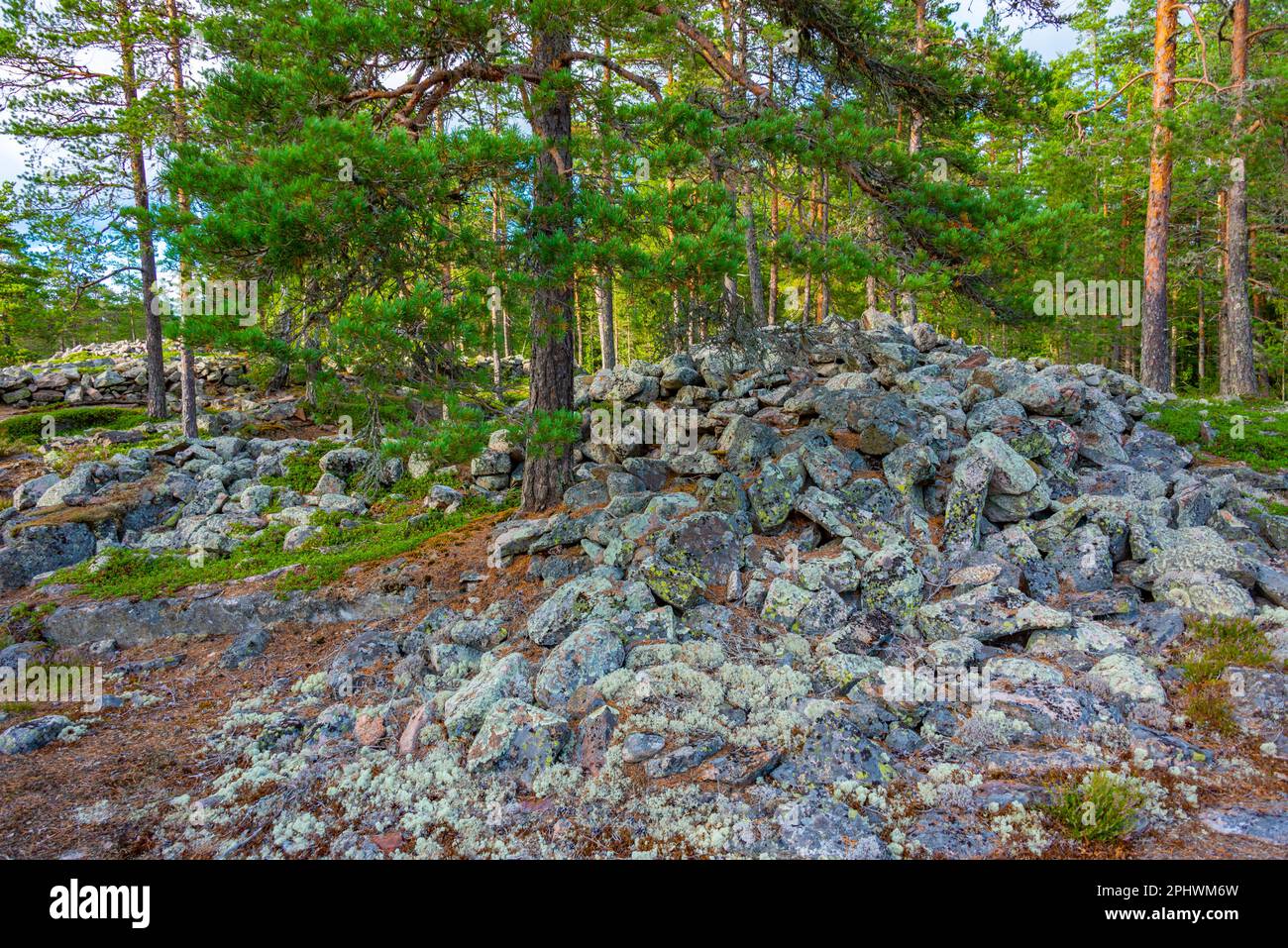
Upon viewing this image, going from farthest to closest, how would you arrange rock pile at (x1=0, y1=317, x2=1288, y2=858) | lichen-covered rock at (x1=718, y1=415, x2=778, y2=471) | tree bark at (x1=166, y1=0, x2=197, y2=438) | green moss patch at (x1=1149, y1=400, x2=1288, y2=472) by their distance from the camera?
tree bark at (x1=166, y1=0, x2=197, y2=438)
green moss patch at (x1=1149, y1=400, x2=1288, y2=472)
lichen-covered rock at (x1=718, y1=415, x2=778, y2=471)
rock pile at (x1=0, y1=317, x2=1288, y2=858)

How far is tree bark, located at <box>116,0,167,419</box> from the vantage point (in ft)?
44.7

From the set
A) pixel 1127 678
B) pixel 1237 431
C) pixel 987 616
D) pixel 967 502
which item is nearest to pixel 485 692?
pixel 987 616

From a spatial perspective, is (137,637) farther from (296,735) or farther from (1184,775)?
(1184,775)

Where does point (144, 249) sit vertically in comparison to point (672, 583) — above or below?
above

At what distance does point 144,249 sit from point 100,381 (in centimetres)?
676

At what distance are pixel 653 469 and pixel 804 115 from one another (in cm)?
468

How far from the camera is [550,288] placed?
22.3ft

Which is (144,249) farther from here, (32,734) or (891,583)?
(891,583)

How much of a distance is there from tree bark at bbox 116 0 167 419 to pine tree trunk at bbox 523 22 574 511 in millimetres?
8238

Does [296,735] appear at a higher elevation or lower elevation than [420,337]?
lower

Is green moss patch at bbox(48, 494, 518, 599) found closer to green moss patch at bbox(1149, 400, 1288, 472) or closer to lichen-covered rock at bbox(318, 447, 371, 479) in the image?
lichen-covered rock at bbox(318, 447, 371, 479)

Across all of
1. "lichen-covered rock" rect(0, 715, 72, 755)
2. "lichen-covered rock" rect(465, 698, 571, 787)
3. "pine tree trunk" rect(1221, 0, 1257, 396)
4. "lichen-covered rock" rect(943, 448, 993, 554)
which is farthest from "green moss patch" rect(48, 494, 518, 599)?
"pine tree trunk" rect(1221, 0, 1257, 396)

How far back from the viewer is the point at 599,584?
628 cm
